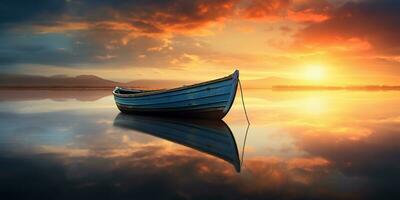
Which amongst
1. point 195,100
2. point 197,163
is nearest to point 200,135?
point 195,100

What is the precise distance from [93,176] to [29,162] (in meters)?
2.25

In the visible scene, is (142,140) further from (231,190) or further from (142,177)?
(231,190)

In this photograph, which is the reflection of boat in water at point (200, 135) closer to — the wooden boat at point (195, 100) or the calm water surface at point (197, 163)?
the calm water surface at point (197, 163)

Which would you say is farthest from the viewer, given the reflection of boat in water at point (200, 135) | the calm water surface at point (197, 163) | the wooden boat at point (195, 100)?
the wooden boat at point (195, 100)

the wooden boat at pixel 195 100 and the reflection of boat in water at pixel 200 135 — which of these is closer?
the reflection of boat in water at pixel 200 135

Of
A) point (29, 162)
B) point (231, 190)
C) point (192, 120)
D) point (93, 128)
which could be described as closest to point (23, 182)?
point (29, 162)

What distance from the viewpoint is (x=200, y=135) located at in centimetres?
1180

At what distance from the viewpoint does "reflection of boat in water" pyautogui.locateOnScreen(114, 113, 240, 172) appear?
8999mm

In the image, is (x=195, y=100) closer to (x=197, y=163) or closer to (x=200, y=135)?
(x=200, y=135)

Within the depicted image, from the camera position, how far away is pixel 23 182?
599cm

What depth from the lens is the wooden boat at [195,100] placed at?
14538 millimetres

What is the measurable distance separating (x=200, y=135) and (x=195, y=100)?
400 cm

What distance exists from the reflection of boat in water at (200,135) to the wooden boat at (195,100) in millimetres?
519

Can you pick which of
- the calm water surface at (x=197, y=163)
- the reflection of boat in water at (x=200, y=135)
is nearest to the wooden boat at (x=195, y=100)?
the reflection of boat in water at (x=200, y=135)
